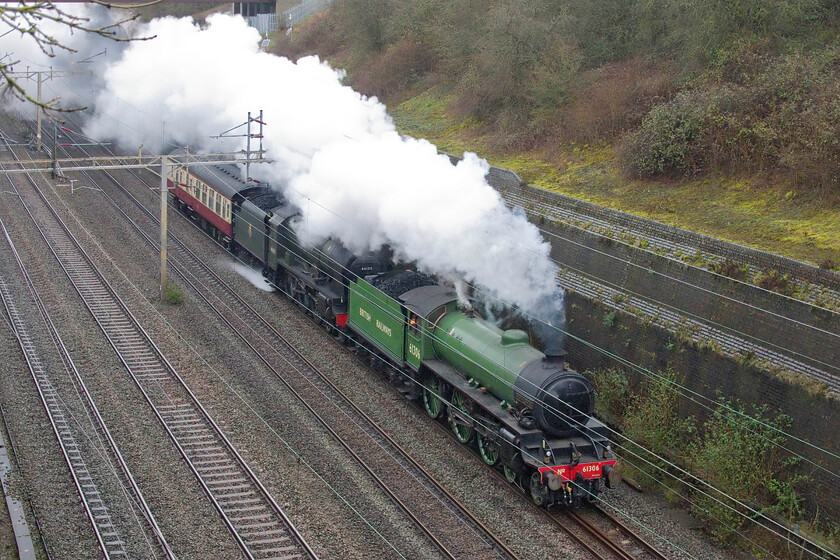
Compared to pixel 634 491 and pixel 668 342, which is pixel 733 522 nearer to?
pixel 634 491

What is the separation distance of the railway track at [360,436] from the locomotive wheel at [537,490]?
124 cm

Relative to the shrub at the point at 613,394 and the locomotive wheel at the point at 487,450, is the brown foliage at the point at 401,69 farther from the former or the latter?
the locomotive wheel at the point at 487,450

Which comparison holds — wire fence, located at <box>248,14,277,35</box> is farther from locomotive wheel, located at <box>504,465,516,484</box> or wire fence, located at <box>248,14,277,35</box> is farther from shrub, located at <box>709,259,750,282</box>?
locomotive wheel, located at <box>504,465,516,484</box>

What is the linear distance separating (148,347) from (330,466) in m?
7.60

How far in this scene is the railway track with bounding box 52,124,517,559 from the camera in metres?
13.2

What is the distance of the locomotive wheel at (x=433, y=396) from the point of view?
55.2 feet

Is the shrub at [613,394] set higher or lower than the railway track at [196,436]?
higher

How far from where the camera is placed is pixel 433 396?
691 inches

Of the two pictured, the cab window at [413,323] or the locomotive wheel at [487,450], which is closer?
the locomotive wheel at [487,450]

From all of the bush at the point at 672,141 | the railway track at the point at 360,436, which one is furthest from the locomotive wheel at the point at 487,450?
the bush at the point at 672,141

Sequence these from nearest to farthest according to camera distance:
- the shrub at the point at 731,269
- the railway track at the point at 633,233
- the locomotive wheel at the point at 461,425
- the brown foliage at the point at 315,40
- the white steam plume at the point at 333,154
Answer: the railway track at the point at 633,233
the shrub at the point at 731,269
the locomotive wheel at the point at 461,425
the white steam plume at the point at 333,154
the brown foliage at the point at 315,40

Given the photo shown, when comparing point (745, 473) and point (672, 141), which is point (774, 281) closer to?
point (745, 473)

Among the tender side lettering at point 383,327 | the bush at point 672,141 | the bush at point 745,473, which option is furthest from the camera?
the bush at point 672,141

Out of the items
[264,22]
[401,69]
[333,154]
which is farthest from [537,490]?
[264,22]
